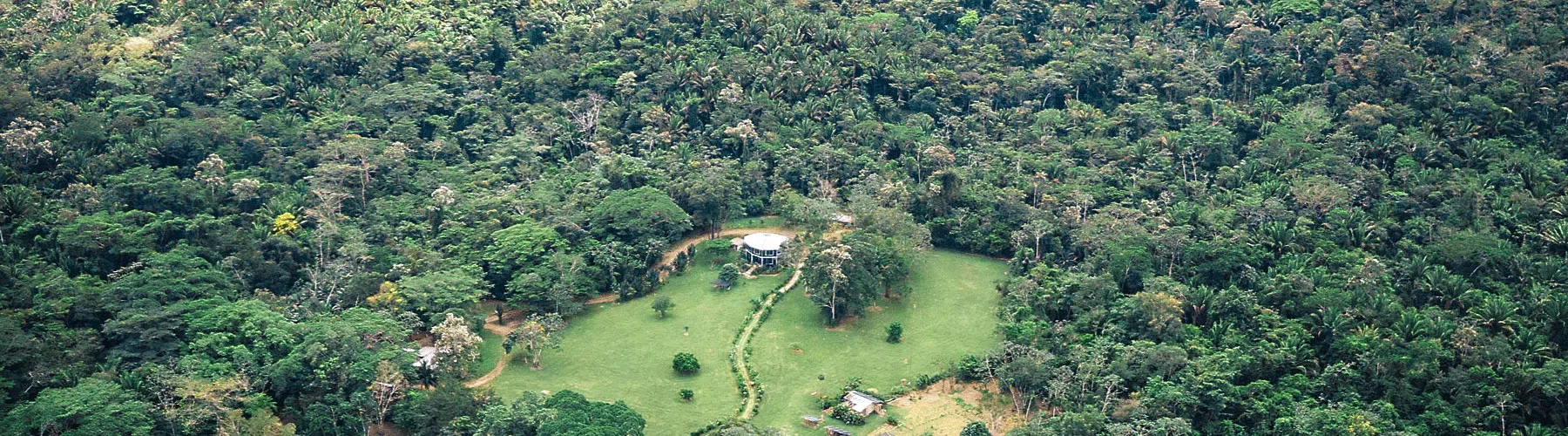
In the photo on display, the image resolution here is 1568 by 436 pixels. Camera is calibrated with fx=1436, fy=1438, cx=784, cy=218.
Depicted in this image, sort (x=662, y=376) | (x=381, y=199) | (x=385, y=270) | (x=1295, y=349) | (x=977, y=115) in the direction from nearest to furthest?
(x=1295, y=349) → (x=662, y=376) → (x=385, y=270) → (x=381, y=199) → (x=977, y=115)

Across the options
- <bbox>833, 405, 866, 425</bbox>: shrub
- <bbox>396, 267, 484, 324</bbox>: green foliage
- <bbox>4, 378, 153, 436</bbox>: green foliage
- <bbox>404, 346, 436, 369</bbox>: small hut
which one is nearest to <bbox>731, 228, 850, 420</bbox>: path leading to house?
<bbox>833, 405, 866, 425</bbox>: shrub

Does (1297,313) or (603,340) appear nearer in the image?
(1297,313)

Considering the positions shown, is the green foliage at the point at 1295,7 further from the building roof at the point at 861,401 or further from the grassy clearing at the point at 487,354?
the grassy clearing at the point at 487,354

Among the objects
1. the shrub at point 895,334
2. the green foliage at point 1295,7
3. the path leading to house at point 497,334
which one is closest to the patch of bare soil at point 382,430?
the path leading to house at point 497,334

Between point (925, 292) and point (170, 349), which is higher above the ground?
point (170, 349)

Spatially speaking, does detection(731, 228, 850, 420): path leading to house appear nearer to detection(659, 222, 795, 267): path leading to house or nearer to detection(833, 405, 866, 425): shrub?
detection(659, 222, 795, 267): path leading to house

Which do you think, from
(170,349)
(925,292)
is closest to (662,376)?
(925,292)

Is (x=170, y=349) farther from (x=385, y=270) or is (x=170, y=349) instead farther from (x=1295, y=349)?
(x=1295, y=349)
